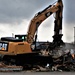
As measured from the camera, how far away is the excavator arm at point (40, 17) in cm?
4228

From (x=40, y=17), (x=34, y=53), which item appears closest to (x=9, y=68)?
(x=34, y=53)

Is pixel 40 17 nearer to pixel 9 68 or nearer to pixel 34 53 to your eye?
pixel 34 53

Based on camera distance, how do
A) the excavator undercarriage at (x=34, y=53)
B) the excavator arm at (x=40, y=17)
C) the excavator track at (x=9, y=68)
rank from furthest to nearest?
the excavator arm at (x=40, y=17) → the excavator undercarriage at (x=34, y=53) → the excavator track at (x=9, y=68)

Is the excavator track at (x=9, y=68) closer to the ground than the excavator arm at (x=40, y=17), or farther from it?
closer to the ground

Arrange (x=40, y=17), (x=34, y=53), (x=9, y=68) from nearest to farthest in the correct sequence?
(x=9, y=68) < (x=34, y=53) < (x=40, y=17)

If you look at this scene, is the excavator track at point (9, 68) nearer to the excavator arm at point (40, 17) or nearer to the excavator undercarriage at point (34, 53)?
the excavator undercarriage at point (34, 53)

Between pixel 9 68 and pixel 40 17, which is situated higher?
pixel 40 17

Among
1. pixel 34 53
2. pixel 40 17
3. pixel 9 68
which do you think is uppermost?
pixel 40 17

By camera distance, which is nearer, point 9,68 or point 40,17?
→ point 9,68

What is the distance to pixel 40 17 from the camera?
42.9 metres

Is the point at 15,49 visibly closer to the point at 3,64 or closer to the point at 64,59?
the point at 3,64

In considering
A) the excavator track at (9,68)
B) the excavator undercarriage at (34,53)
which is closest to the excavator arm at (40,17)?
the excavator undercarriage at (34,53)

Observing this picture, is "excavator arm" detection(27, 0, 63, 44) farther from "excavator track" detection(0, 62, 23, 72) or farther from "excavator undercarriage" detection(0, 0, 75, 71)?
"excavator track" detection(0, 62, 23, 72)

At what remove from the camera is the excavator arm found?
42.3 meters
